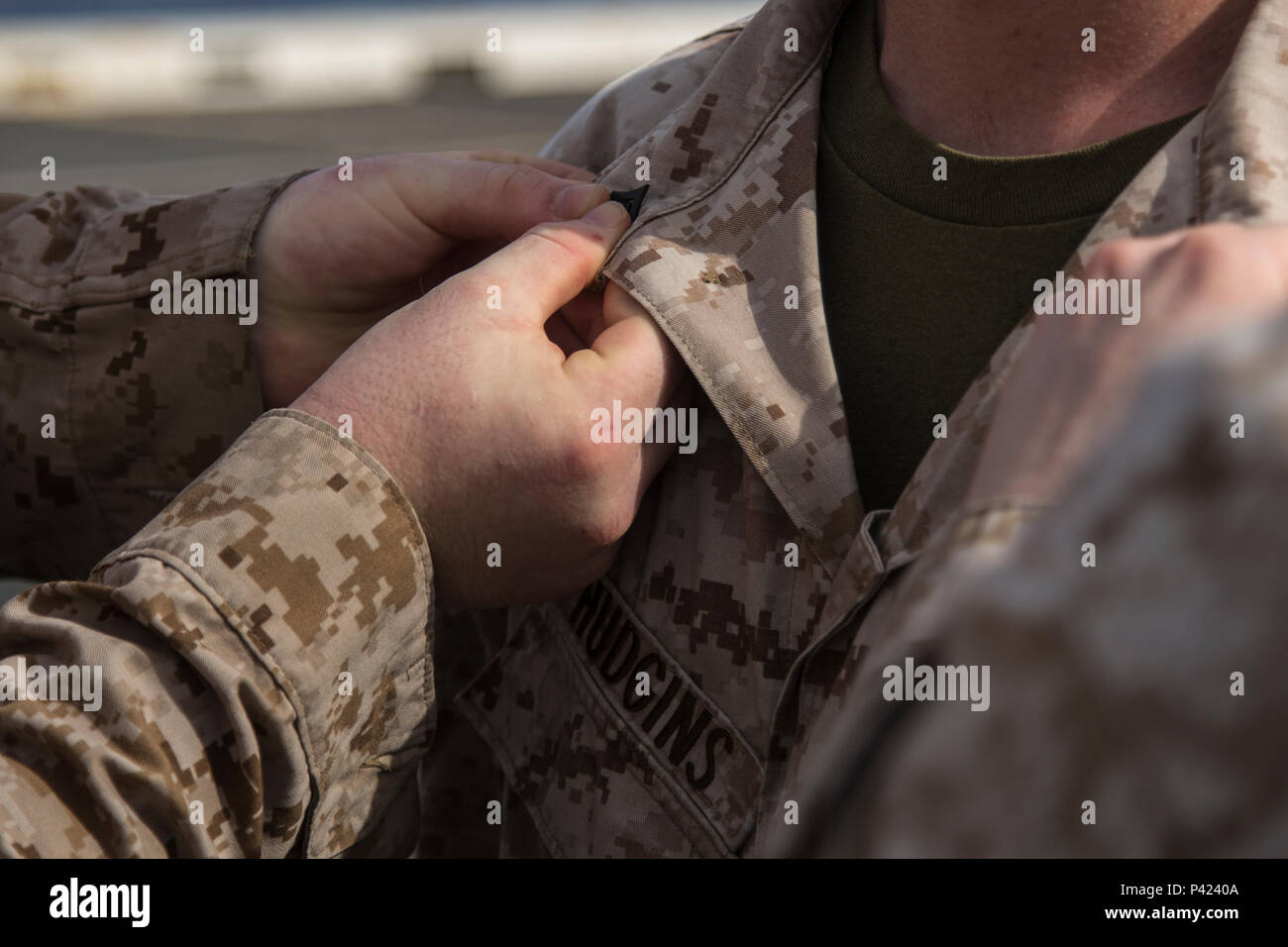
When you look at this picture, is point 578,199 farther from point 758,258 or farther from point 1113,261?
point 1113,261

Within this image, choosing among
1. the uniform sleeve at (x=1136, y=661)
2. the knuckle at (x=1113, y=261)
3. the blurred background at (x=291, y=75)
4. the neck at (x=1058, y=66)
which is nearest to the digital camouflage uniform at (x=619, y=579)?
the uniform sleeve at (x=1136, y=661)

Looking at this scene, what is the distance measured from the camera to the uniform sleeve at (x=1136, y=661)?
397 millimetres

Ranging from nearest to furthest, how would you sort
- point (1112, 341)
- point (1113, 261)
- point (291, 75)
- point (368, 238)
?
point (1112, 341), point (1113, 261), point (368, 238), point (291, 75)

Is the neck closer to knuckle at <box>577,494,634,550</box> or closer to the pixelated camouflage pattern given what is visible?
the pixelated camouflage pattern

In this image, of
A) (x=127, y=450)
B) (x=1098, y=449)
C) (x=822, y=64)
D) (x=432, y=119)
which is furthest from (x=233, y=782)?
(x=432, y=119)

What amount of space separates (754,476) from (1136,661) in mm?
812

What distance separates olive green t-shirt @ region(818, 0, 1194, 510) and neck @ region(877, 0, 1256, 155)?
0.04 metres

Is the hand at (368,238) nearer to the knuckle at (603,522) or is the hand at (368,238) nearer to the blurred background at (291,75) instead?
the knuckle at (603,522)

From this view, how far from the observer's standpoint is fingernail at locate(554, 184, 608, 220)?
137 centimetres

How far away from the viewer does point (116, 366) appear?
61.6 inches

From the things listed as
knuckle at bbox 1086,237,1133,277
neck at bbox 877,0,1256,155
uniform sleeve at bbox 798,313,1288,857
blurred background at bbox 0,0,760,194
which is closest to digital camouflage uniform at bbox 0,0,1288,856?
uniform sleeve at bbox 798,313,1288,857

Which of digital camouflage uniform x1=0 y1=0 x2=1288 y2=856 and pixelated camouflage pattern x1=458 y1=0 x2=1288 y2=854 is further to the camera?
pixelated camouflage pattern x1=458 y1=0 x2=1288 y2=854

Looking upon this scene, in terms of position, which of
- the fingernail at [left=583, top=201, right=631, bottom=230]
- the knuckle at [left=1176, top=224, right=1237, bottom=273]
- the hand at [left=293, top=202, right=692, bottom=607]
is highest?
the knuckle at [left=1176, top=224, right=1237, bottom=273]

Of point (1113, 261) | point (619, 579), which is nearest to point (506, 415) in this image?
Answer: point (619, 579)
